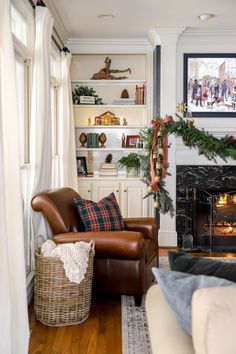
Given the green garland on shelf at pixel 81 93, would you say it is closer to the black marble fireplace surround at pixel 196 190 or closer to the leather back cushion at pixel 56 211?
the black marble fireplace surround at pixel 196 190

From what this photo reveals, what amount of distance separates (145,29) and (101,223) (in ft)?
9.43

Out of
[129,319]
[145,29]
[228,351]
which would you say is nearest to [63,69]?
[145,29]

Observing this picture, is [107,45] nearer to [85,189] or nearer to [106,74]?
[106,74]

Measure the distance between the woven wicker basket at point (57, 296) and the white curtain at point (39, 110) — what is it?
0.68 meters

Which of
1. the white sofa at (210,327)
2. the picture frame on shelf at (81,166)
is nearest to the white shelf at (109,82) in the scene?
the picture frame on shelf at (81,166)

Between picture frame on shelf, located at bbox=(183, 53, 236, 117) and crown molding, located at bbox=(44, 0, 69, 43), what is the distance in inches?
62.1

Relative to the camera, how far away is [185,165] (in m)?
5.75

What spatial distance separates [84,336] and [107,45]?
167 inches

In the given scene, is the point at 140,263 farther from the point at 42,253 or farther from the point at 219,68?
the point at 219,68

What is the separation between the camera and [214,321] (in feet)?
3.60

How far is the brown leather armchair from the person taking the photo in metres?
3.34

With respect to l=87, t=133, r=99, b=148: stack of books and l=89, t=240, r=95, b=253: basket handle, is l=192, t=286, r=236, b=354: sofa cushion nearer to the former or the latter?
l=89, t=240, r=95, b=253: basket handle

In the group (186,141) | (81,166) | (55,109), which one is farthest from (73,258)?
(81,166)

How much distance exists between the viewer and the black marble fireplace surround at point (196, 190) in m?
5.73
